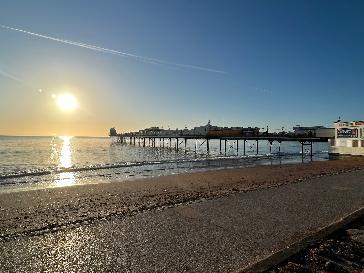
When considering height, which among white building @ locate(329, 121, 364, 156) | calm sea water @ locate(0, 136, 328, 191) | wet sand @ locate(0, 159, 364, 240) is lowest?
calm sea water @ locate(0, 136, 328, 191)

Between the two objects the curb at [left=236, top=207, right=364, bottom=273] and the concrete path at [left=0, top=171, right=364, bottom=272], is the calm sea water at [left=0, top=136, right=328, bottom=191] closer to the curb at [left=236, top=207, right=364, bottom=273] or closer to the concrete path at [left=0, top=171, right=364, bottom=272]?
the concrete path at [left=0, top=171, right=364, bottom=272]

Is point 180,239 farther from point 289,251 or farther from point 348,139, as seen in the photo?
point 348,139

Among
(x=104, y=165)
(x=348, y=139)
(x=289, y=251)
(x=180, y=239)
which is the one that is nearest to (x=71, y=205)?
(x=180, y=239)

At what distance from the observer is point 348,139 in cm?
→ 4150

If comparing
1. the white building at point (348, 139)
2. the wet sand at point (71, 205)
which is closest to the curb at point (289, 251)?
the wet sand at point (71, 205)

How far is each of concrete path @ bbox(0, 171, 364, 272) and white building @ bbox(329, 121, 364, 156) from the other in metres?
34.7

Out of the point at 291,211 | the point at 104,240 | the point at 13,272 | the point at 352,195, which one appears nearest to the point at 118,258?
the point at 104,240

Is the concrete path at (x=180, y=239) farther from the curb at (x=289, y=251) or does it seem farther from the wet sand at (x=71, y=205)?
the wet sand at (x=71, y=205)

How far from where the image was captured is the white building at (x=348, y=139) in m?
39.9

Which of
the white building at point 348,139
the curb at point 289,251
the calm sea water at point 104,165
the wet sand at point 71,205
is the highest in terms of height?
the white building at point 348,139

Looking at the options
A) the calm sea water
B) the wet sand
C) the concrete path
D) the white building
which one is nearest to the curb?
the concrete path

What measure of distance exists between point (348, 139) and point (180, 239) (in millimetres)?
41447

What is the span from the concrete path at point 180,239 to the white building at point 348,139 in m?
34.7

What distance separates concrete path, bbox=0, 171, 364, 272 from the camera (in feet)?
16.0
